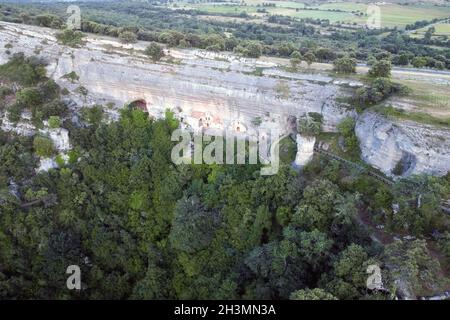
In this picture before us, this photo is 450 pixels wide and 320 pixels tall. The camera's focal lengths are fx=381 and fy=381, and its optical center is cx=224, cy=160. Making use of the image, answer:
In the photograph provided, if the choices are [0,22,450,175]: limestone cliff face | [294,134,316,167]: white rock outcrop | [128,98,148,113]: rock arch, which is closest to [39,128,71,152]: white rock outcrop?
[0,22,450,175]: limestone cliff face

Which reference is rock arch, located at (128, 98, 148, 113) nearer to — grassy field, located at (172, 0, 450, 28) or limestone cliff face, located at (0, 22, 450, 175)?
limestone cliff face, located at (0, 22, 450, 175)

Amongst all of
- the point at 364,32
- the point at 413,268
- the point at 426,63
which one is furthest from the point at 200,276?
the point at 364,32

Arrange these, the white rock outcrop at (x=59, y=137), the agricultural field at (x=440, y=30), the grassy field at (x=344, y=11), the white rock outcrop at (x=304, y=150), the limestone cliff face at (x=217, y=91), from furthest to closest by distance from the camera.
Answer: the grassy field at (x=344, y=11), the agricultural field at (x=440, y=30), the white rock outcrop at (x=59, y=137), the white rock outcrop at (x=304, y=150), the limestone cliff face at (x=217, y=91)

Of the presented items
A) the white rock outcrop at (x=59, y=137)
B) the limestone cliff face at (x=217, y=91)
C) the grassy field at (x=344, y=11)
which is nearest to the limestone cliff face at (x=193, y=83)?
the limestone cliff face at (x=217, y=91)

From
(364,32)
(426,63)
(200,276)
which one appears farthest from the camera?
(364,32)

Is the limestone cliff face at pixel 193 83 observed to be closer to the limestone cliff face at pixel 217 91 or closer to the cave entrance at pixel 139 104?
the limestone cliff face at pixel 217 91

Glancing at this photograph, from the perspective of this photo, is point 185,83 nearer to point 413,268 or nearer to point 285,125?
point 285,125
